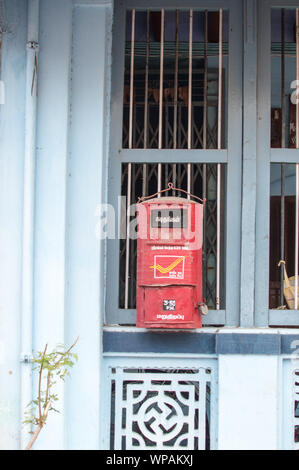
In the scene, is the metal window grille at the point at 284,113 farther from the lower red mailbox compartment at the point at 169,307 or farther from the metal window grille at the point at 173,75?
→ the lower red mailbox compartment at the point at 169,307

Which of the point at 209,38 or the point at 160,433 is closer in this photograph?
the point at 160,433

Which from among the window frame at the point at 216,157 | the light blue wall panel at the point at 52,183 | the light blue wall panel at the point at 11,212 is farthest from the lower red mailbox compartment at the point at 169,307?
the light blue wall panel at the point at 11,212

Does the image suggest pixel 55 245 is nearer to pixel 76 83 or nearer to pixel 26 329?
pixel 26 329

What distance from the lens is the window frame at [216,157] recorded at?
3781mm

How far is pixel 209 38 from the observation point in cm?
417

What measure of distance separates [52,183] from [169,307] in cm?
119

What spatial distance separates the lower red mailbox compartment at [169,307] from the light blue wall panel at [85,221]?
39 centimetres

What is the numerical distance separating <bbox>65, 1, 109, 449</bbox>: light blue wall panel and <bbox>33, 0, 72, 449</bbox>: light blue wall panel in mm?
94

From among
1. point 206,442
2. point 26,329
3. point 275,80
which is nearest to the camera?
point 26,329

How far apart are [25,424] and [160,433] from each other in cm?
96

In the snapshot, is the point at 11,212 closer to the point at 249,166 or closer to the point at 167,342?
the point at 167,342

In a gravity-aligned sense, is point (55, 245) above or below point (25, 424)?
above

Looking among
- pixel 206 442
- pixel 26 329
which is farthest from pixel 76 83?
pixel 206 442
